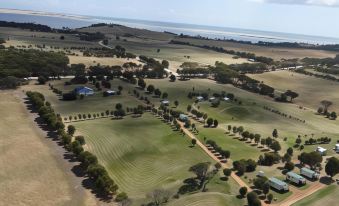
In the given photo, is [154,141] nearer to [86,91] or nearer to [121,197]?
[121,197]

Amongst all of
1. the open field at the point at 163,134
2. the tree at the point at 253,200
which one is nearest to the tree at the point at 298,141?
the open field at the point at 163,134

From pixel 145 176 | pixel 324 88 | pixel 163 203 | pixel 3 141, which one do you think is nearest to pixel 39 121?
pixel 3 141

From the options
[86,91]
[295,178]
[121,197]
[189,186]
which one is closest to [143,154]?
[189,186]

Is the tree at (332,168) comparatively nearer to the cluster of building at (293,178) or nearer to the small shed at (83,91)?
the cluster of building at (293,178)

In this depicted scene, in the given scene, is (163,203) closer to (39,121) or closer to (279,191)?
(279,191)

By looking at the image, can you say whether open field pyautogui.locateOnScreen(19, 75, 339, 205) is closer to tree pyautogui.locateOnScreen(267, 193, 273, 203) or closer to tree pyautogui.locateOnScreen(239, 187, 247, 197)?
tree pyautogui.locateOnScreen(239, 187, 247, 197)
